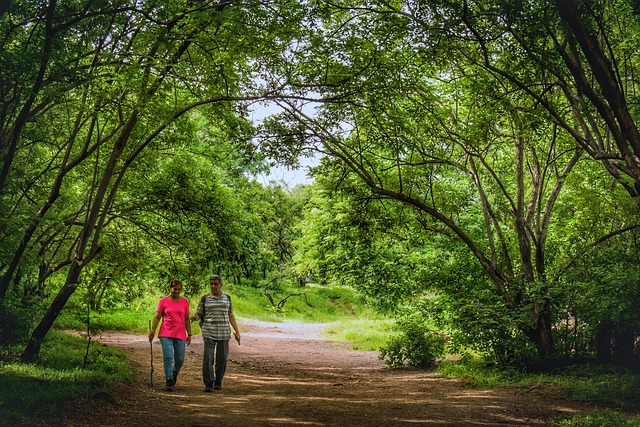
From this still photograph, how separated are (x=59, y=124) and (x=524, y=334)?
10.8 meters

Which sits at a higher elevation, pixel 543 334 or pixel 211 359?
pixel 543 334

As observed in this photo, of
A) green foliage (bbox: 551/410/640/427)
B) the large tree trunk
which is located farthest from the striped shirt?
the large tree trunk

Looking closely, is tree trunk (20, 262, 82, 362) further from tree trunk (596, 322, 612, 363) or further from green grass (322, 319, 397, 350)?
green grass (322, 319, 397, 350)

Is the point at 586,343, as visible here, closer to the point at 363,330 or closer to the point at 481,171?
the point at 481,171

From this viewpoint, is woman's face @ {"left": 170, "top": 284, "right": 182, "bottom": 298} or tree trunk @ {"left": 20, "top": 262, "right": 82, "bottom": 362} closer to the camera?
woman's face @ {"left": 170, "top": 284, "right": 182, "bottom": 298}

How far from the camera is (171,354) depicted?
9797 mm

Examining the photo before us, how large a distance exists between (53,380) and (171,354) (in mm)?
1803

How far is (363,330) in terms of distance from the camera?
101 ft

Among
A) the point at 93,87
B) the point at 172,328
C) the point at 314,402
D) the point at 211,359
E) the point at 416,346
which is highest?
the point at 93,87

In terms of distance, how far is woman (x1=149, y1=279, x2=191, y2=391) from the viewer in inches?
383

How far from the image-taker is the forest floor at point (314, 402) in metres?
7.55

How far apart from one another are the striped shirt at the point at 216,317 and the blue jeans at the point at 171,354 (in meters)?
0.47

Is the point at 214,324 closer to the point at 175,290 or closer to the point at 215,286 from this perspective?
the point at 215,286

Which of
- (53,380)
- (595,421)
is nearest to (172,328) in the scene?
(53,380)
